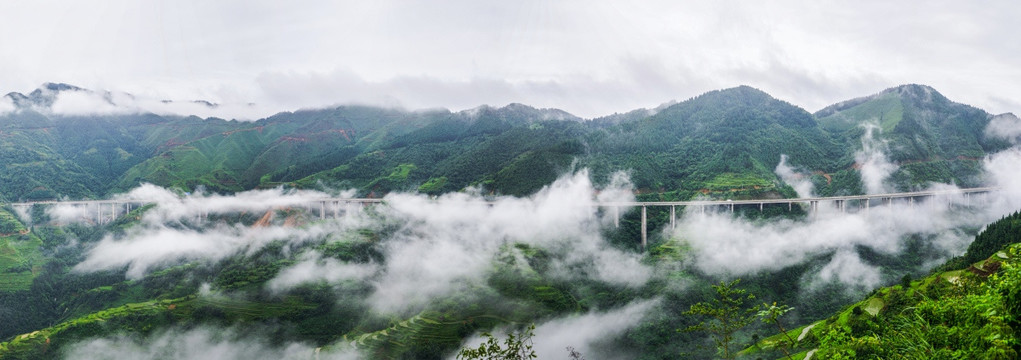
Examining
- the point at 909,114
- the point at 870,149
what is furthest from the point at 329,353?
the point at 909,114

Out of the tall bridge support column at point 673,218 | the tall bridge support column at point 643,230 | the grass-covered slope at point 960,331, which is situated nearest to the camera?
the grass-covered slope at point 960,331

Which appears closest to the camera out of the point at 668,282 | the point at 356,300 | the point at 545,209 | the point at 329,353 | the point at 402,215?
the point at 329,353

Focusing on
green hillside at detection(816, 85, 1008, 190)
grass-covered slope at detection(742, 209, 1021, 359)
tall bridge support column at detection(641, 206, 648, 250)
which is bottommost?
tall bridge support column at detection(641, 206, 648, 250)

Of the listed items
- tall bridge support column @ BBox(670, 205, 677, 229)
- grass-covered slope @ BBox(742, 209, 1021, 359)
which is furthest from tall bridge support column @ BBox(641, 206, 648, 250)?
grass-covered slope @ BBox(742, 209, 1021, 359)

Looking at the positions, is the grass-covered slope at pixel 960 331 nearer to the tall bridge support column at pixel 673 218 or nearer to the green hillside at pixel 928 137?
the tall bridge support column at pixel 673 218

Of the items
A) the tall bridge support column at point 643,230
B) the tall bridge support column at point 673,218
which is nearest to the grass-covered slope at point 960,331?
the tall bridge support column at point 673,218

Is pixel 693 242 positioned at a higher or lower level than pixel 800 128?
lower

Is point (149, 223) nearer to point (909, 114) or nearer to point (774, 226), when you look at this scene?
point (774, 226)

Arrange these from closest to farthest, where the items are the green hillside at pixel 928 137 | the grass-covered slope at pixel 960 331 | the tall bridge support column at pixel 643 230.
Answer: the grass-covered slope at pixel 960 331
the tall bridge support column at pixel 643 230
the green hillside at pixel 928 137

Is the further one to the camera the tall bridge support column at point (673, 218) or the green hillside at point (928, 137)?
the green hillside at point (928, 137)

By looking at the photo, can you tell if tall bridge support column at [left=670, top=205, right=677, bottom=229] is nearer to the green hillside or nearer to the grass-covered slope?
the green hillside

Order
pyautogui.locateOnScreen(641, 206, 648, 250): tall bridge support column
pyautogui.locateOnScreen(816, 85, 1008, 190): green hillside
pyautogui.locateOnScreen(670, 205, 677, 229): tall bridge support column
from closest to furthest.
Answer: pyautogui.locateOnScreen(670, 205, 677, 229): tall bridge support column, pyautogui.locateOnScreen(641, 206, 648, 250): tall bridge support column, pyautogui.locateOnScreen(816, 85, 1008, 190): green hillside

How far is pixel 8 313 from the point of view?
129 metres

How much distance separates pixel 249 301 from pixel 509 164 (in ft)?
281
